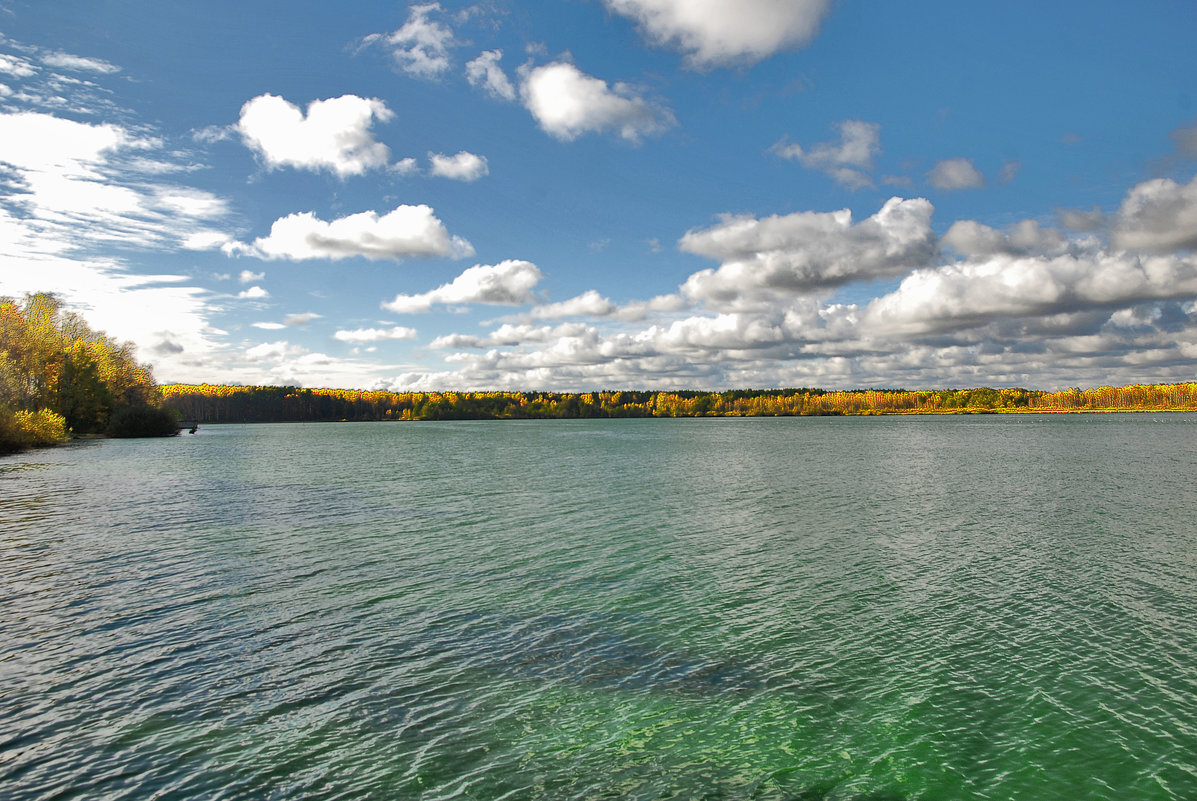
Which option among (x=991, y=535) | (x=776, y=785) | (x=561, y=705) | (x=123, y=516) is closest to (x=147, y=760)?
(x=561, y=705)

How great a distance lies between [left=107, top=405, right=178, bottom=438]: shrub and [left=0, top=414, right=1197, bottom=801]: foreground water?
98830 millimetres

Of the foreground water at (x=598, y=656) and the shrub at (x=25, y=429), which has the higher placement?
the shrub at (x=25, y=429)

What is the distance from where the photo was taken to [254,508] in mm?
38656

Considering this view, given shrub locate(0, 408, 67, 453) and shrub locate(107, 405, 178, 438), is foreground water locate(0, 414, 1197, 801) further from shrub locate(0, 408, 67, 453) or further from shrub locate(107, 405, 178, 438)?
shrub locate(107, 405, 178, 438)

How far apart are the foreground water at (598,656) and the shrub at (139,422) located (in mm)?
98830

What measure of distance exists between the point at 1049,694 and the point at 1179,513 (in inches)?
1266

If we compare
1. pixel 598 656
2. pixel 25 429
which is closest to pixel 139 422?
pixel 25 429

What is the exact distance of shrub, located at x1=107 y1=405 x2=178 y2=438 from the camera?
378ft

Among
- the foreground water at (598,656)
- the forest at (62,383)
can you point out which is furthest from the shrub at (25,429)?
the foreground water at (598,656)

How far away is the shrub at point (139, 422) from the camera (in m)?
115

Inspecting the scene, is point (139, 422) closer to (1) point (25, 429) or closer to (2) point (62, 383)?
(2) point (62, 383)

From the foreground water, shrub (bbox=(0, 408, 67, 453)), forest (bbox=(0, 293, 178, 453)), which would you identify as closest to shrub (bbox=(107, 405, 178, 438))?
forest (bbox=(0, 293, 178, 453))

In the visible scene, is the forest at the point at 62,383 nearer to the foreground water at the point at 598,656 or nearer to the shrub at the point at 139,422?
the shrub at the point at 139,422

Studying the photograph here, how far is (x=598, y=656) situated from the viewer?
1537 cm
